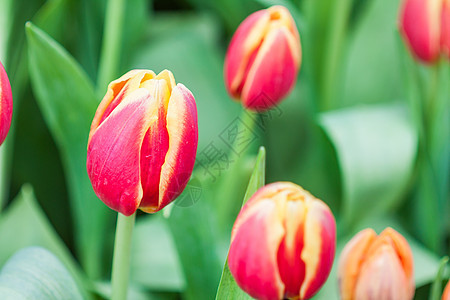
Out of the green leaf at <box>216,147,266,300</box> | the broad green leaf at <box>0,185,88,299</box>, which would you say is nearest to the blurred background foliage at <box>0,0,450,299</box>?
the broad green leaf at <box>0,185,88,299</box>

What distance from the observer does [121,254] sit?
0.45 m

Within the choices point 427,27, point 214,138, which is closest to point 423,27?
point 427,27

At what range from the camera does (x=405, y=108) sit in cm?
79

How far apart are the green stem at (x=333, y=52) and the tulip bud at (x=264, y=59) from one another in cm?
24

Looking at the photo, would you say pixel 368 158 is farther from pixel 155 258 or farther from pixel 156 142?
pixel 156 142

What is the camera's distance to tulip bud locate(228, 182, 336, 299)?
36cm

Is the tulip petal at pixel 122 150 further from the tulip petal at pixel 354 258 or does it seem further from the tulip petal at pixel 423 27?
the tulip petal at pixel 423 27

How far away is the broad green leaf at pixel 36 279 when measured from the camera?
0.46 m

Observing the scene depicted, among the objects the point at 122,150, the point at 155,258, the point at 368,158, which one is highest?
the point at 122,150

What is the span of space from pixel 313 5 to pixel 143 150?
0.46 meters

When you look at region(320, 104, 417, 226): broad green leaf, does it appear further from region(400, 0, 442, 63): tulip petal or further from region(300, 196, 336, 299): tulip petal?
region(300, 196, 336, 299): tulip petal

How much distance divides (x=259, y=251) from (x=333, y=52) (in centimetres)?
47

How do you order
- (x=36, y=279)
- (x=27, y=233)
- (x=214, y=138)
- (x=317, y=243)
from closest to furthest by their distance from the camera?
(x=317, y=243) < (x=36, y=279) < (x=27, y=233) < (x=214, y=138)

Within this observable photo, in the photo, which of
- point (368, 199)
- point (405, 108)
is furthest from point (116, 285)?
point (405, 108)
